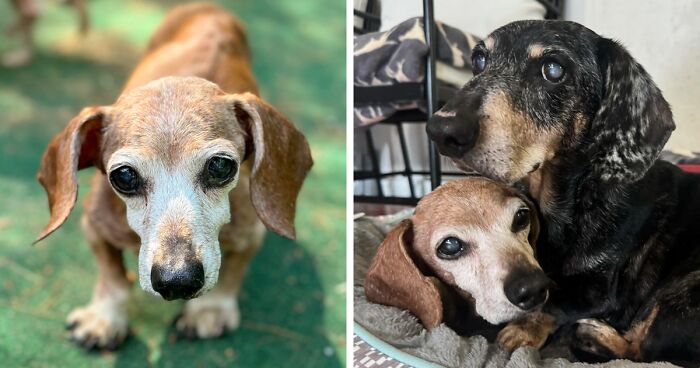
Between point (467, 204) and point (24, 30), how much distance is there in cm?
109

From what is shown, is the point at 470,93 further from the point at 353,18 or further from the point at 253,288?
the point at 253,288

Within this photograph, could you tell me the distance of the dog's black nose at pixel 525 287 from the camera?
0.88 m

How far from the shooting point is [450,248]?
3.11ft

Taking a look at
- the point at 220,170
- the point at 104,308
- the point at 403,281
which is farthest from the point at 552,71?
the point at 104,308

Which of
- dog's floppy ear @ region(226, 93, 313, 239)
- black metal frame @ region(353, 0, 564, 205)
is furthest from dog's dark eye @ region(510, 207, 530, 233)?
dog's floppy ear @ region(226, 93, 313, 239)

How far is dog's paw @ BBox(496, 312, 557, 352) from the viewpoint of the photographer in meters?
0.93

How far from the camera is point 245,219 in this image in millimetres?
1074

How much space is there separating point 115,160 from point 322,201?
496 millimetres

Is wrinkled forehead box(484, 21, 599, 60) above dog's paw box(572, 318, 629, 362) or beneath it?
above

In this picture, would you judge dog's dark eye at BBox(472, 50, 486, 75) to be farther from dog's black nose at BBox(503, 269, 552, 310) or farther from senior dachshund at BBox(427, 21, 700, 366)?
dog's black nose at BBox(503, 269, 552, 310)

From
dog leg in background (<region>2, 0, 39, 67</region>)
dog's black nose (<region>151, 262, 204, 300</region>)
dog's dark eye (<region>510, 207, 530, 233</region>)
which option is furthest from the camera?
dog leg in background (<region>2, 0, 39, 67</region>)

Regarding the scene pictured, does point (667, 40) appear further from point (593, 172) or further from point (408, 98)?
point (408, 98)

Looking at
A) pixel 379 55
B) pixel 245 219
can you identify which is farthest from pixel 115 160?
pixel 379 55

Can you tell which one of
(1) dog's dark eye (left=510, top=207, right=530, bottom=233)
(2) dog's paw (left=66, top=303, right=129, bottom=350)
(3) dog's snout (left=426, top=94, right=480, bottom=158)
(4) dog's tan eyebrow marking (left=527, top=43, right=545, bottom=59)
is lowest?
(2) dog's paw (left=66, top=303, right=129, bottom=350)
